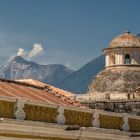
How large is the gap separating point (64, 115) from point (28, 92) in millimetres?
3317

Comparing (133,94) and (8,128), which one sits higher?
(133,94)

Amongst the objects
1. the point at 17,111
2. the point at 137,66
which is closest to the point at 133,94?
the point at 137,66

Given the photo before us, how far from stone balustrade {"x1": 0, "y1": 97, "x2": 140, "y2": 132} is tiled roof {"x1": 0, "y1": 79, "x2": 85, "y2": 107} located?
1.19m

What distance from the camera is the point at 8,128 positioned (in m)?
19.2

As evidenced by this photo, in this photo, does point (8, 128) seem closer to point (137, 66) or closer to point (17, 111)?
point (17, 111)

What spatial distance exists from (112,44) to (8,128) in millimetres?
25984

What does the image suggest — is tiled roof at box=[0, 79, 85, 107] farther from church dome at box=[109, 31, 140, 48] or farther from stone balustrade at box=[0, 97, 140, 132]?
church dome at box=[109, 31, 140, 48]

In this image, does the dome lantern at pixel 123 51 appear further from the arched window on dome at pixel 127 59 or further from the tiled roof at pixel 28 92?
the tiled roof at pixel 28 92

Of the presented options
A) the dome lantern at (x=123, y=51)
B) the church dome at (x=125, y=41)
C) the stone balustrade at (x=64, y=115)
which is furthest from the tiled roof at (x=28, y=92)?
the church dome at (x=125, y=41)

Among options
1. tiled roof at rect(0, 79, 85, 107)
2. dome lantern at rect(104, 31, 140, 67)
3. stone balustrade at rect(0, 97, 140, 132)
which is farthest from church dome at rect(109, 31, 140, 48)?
stone balustrade at rect(0, 97, 140, 132)

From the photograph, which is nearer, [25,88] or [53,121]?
[53,121]

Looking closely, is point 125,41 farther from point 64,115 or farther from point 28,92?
point 64,115

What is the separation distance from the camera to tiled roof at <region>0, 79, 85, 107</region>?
22.5 m

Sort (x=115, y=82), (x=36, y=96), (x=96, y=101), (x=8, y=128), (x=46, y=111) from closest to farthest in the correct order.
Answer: (x=8, y=128) < (x=46, y=111) < (x=36, y=96) < (x=96, y=101) < (x=115, y=82)
